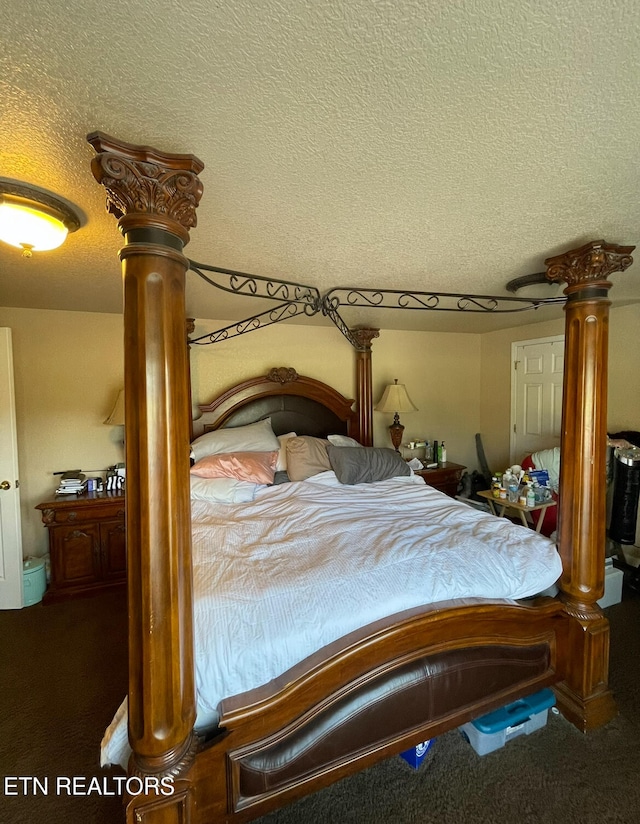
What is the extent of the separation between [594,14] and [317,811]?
2.42 metres

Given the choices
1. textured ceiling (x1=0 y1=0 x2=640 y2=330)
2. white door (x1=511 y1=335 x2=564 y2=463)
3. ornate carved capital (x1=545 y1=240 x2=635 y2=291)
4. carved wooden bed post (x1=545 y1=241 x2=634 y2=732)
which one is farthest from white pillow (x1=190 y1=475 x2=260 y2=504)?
white door (x1=511 y1=335 x2=564 y2=463)

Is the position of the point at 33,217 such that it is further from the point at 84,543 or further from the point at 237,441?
the point at 84,543

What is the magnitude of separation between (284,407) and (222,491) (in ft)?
4.06

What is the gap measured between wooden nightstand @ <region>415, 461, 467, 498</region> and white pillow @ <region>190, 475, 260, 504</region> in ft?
5.93

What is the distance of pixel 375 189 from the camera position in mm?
1213

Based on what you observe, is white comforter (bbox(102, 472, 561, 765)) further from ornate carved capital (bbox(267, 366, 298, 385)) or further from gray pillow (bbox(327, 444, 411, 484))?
ornate carved capital (bbox(267, 366, 298, 385))

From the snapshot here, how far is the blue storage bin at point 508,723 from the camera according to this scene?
165cm

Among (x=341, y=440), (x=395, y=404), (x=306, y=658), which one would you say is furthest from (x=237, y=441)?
(x=306, y=658)

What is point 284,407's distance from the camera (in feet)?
11.9

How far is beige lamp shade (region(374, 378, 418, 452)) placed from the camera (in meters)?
3.82

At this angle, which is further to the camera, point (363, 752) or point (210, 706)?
point (363, 752)

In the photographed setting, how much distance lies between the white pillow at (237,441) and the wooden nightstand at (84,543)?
74cm

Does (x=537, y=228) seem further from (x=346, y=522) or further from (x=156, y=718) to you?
(x=156, y=718)

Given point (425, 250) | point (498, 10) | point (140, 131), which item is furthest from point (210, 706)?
point (425, 250)
